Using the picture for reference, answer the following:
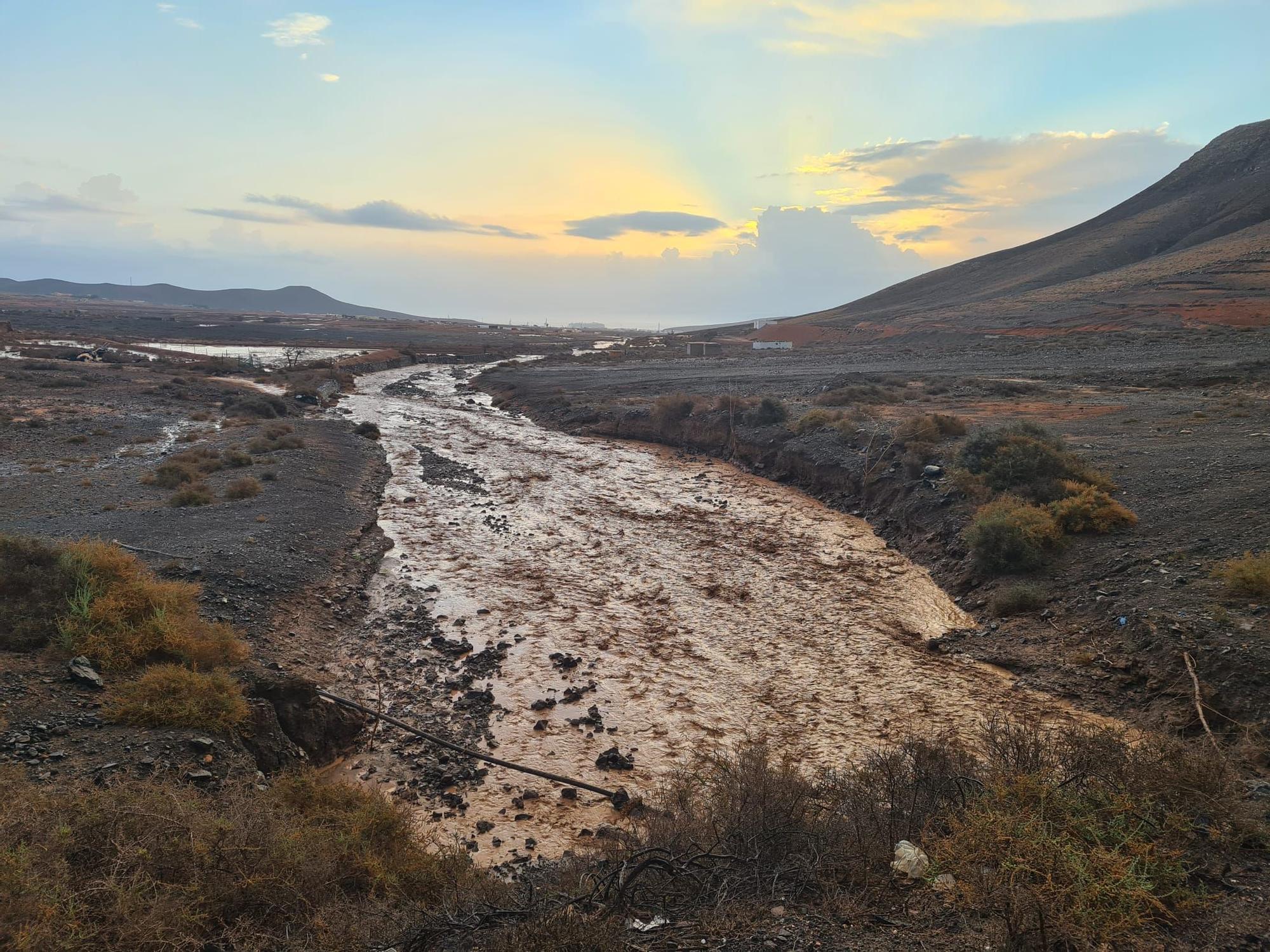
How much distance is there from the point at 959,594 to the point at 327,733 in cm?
1141

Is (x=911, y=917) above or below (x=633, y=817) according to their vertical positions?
above

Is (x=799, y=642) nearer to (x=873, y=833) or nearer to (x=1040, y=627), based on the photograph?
(x=1040, y=627)

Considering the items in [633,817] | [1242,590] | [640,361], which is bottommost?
[633,817]

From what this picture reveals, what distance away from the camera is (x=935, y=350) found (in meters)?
60.2

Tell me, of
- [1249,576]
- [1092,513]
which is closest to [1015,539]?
[1092,513]

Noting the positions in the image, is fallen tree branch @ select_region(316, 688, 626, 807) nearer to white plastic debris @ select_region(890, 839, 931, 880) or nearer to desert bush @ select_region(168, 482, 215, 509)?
white plastic debris @ select_region(890, 839, 931, 880)

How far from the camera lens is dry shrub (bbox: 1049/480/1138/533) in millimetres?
13617

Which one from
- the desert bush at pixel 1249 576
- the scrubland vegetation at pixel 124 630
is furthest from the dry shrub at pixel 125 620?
the desert bush at pixel 1249 576

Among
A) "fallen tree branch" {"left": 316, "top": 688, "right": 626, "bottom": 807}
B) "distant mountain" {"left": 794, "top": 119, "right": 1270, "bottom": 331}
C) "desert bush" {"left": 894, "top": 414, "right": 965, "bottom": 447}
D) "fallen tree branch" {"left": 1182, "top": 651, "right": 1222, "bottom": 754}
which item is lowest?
"fallen tree branch" {"left": 316, "top": 688, "right": 626, "bottom": 807}

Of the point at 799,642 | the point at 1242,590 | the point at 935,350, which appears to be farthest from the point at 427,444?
the point at 935,350

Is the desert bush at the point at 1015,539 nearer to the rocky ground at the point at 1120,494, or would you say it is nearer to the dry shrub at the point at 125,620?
the rocky ground at the point at 1120,494

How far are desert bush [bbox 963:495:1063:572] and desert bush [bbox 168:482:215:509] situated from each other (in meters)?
17.2

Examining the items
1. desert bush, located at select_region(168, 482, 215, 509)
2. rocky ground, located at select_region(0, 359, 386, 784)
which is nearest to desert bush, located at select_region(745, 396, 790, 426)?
rocky ground, located at select_region(0, 359, 386, 784)

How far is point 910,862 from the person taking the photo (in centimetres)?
573
